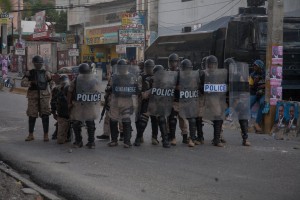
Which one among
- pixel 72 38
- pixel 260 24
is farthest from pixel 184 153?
pixel 72 38

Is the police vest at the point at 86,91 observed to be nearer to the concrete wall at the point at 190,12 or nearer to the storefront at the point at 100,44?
the concrete wall at the point at 190,12

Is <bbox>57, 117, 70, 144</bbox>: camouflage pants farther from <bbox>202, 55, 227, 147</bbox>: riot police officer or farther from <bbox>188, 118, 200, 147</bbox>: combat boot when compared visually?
<bbox>202, 55, 227, 147</bbox>: riot police officer

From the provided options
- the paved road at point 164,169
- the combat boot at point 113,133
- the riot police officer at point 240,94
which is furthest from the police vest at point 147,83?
the riot police officer at point 240,94

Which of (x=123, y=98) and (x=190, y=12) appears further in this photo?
(x=190, y=12)

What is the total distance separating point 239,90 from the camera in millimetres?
11836

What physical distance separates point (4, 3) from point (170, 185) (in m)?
3.93

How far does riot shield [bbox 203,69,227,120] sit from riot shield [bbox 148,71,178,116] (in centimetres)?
69

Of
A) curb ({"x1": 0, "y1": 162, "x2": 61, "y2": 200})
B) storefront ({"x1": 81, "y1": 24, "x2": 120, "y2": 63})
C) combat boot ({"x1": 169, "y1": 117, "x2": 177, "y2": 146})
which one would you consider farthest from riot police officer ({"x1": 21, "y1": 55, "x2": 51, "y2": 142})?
storefront ({"x1": 81, "y1": 24, "x2": 120, "y2": 63})

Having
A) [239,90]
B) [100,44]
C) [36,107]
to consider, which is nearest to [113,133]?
[36,107]

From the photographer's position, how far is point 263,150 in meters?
11.1

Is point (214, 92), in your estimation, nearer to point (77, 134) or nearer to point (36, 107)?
point (77, 134)

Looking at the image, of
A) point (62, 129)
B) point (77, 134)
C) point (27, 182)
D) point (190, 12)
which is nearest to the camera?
point (27, 182)

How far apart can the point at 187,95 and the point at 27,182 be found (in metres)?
4.27

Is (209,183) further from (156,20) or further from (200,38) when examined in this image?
(156,20)
